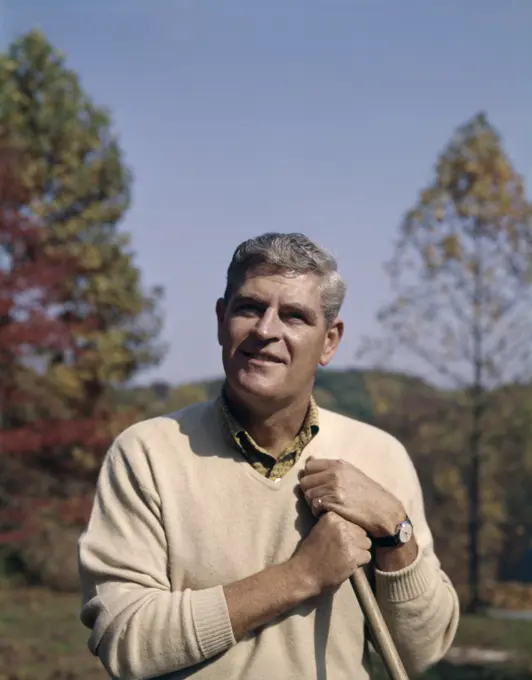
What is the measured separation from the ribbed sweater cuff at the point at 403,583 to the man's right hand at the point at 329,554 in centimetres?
10

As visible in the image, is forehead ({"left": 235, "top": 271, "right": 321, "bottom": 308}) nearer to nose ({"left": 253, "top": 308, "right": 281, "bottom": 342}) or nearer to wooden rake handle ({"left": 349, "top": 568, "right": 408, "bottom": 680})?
nose ({"left": 253, "top": 308, "right": 281, "bottom": 342})

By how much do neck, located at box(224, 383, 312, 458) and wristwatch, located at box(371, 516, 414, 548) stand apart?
0.94ft

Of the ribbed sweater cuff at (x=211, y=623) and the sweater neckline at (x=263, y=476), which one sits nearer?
the ribbed sweater cuff at (x=211, y=623)

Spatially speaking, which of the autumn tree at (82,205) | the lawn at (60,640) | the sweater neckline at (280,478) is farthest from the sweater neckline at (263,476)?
the autumn tree at (82,205)

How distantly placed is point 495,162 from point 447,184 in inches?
25.2

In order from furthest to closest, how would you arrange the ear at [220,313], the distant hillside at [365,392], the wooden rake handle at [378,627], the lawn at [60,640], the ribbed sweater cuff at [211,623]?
1. the distant hillside at [365,392]
2. the lawn at [60,640]
3. the ear at [220,313]
4. the wooden rake handle at [378,627]
5. the ribbed sweater cuff at [211,623]

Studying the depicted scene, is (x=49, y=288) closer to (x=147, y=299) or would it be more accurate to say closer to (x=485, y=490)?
(x=147, y=299)

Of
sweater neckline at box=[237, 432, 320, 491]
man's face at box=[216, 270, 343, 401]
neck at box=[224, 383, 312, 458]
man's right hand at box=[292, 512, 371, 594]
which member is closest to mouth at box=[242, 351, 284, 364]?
man's face at box=[216, 270, 343, 401]

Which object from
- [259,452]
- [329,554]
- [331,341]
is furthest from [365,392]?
[329,554]

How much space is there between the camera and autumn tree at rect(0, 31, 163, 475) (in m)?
12.7

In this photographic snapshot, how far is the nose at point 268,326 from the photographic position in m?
1.93

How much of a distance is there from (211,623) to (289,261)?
29.1 inches

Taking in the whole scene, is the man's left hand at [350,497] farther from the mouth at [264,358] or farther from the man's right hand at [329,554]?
the mouth at [264,358]

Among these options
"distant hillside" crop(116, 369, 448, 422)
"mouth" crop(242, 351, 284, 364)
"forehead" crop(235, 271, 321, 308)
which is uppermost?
"forehead" crop(235, 271, 321, 308)
